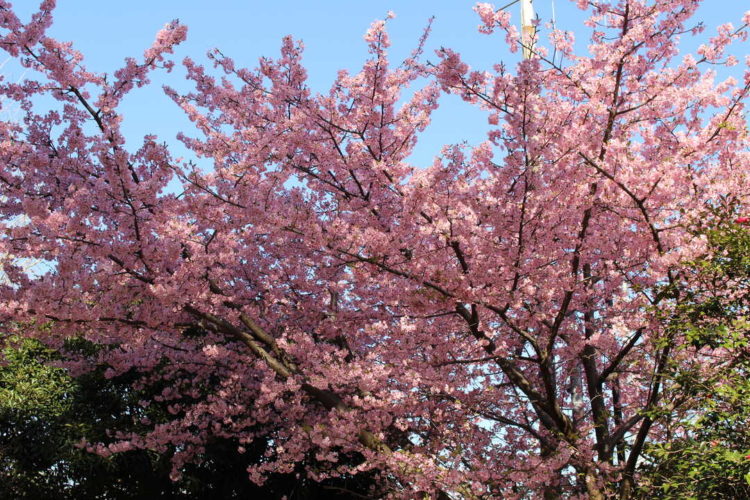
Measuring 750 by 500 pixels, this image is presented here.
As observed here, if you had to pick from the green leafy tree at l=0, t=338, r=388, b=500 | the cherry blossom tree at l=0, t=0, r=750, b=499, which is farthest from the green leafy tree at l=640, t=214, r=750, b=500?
the green leafy tree at l=0, t=338, r=388, b=500

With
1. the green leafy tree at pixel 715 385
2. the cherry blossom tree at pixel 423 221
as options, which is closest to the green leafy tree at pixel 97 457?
the cherry blossom tree at pixel 423 221

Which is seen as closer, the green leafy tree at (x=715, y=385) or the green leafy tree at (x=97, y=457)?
the green leafy tree at (x=715, y=385)

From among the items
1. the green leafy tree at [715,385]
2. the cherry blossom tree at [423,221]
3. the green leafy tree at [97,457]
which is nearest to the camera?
the green leafy tree at [715,385]

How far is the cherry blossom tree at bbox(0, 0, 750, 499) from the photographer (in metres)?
5.95

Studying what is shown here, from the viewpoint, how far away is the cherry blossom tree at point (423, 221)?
5.95 meters

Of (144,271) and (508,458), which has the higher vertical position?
(144,271)

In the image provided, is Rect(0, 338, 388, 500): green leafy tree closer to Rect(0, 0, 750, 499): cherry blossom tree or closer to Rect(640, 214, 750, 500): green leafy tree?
Rect(0, 0, 750, 499): cherry blossom tree

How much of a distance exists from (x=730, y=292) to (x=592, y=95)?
6.36 feet

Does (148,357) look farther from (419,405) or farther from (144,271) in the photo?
(419,405)

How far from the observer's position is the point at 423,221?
656 centimetres

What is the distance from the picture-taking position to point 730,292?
496 cm

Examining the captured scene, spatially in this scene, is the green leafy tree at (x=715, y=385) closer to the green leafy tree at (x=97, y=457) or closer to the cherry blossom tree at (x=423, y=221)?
the cherry blossom tree at (x=423, y=221)

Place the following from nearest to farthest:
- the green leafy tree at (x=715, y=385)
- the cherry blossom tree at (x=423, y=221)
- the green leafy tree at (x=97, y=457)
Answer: the green leafy tree at (x=715, y=385), the cherry blossom tree at (x=423, y=221), the green leafy tree at (x=97, y=457)

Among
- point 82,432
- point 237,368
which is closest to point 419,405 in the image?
point 237,368
